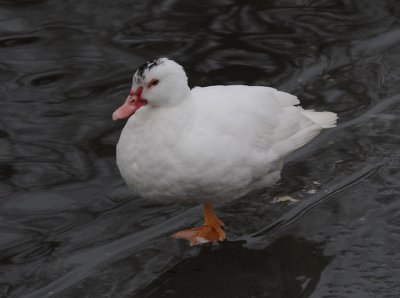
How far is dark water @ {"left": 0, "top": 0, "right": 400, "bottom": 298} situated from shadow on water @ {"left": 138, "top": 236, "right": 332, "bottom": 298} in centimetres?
1

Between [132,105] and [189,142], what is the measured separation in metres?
0.47

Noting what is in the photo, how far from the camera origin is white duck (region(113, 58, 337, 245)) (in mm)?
4812

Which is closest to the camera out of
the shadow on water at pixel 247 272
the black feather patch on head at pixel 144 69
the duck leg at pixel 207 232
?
the shadow on water at pixel 247 272

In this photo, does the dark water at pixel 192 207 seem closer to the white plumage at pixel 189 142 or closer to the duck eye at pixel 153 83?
the white plumage at pixel 189 142

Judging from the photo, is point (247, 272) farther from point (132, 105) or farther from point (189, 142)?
point (132, 105)

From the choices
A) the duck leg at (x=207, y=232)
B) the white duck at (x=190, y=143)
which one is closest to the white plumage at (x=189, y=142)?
the white duck at (x=190, y=143)

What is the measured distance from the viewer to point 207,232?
5.34 metres

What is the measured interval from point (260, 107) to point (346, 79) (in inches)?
95.8

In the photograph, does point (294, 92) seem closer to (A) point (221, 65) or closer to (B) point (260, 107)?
(A) point (221, 65)

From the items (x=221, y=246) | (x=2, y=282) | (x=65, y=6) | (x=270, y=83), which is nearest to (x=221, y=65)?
(x=270, y=83)

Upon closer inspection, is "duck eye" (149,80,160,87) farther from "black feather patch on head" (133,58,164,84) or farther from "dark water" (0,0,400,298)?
"dark water" (0,0,400,298)

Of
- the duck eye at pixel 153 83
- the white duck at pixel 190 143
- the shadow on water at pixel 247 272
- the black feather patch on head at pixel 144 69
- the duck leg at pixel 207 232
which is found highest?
the black feather patch on head at pixel 144 69

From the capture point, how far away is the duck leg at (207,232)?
533 centimetres

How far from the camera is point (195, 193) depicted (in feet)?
16.2
